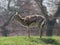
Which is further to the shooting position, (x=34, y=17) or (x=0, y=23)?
(x=0, y=23)

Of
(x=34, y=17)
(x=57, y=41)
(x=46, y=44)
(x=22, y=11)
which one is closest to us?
(x=46, y=44)

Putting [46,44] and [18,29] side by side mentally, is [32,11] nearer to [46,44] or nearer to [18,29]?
[18,29]

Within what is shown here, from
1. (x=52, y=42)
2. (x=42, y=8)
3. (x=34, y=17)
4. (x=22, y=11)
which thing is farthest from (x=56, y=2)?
(x=52, y=42)

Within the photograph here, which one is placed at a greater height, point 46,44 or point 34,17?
point 34,17

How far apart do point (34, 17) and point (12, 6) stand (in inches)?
593

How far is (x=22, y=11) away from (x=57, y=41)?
16042mm

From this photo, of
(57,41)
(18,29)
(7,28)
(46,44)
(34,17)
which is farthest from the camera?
(7,28)

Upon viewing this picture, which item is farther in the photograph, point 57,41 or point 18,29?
point 18,29

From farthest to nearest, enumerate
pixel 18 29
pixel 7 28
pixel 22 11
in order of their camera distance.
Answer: pixel 22 11, pixel 7 28, pixel 18 29

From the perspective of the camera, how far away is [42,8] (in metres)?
29.5

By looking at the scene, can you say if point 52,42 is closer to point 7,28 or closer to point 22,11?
point 7,28

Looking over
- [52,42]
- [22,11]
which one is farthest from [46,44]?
[22,11]

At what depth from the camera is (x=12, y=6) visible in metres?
29.9

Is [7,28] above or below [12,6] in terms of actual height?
below
